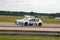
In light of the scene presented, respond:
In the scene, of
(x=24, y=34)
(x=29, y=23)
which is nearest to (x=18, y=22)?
(x=29, y=23)

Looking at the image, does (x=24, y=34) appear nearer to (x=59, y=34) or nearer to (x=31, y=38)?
(x=31, y=38)

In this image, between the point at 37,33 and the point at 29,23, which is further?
the point at 29,23

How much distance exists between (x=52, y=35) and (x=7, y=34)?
3288mm

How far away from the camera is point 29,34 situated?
1709 cm

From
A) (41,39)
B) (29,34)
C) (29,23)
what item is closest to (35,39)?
(41,39)

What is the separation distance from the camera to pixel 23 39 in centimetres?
1552

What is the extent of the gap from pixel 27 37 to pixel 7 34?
5.34 ft

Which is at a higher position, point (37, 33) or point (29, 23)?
point (37, 33)

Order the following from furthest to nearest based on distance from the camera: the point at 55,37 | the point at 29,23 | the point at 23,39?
1. the point at 29,23
2. the point at 55,37
3. the point at 23,39

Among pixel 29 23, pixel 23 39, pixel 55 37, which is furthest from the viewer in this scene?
pixel 29 23

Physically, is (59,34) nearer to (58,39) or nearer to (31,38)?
(58,39)

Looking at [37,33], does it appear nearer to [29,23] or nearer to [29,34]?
[29,34]

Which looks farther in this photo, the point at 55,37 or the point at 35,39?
the point at 55,37

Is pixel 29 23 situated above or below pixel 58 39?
below
